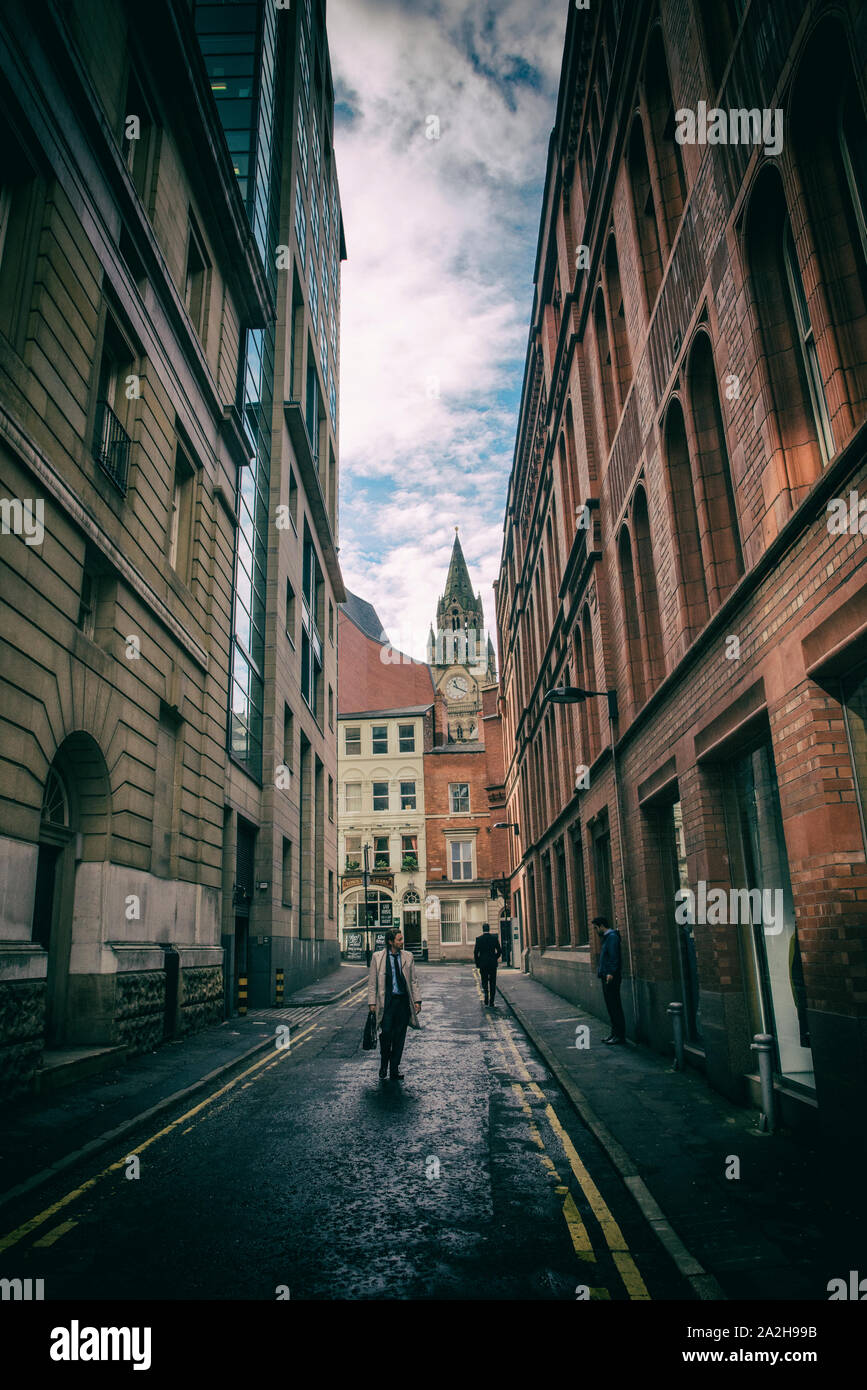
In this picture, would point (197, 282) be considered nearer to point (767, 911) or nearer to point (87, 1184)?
point (767, 911)

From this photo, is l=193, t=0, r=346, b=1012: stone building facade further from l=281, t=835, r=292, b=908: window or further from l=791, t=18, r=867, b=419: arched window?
l=791, t=18, r=867, b=419: arched window

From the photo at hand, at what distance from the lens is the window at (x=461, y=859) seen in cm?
5262

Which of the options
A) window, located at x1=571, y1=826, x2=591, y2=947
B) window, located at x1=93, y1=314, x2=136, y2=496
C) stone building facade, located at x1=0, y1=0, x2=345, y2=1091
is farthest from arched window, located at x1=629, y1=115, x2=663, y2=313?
window, located at x1=571, y1=826, x2=591, y2=947

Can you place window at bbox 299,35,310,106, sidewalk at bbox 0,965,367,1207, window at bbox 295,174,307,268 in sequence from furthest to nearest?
window at bbox 299,35,310,106
window at bbox 295,174,307,268
sidewalk at bbox 0,965,367,1207

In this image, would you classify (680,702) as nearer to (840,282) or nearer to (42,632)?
(840,282)

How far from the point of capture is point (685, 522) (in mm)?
10852

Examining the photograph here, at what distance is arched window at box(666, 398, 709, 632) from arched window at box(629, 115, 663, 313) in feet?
7.17

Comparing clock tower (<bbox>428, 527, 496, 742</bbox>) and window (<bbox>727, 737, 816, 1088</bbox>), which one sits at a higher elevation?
clock tower (<bbox>428, 527, 496, 742</bbox>)

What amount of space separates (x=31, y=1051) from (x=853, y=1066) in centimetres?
734

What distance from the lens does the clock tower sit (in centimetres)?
9162

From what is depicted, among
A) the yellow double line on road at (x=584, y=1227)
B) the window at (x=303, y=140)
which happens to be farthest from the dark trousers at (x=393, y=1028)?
the window at (x=303, y=140)

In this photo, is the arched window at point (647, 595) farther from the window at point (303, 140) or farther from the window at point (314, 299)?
the window at point (303, 140)

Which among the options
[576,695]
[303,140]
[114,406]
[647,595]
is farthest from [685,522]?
[303,140]

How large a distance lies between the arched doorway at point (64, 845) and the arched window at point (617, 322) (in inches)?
394
